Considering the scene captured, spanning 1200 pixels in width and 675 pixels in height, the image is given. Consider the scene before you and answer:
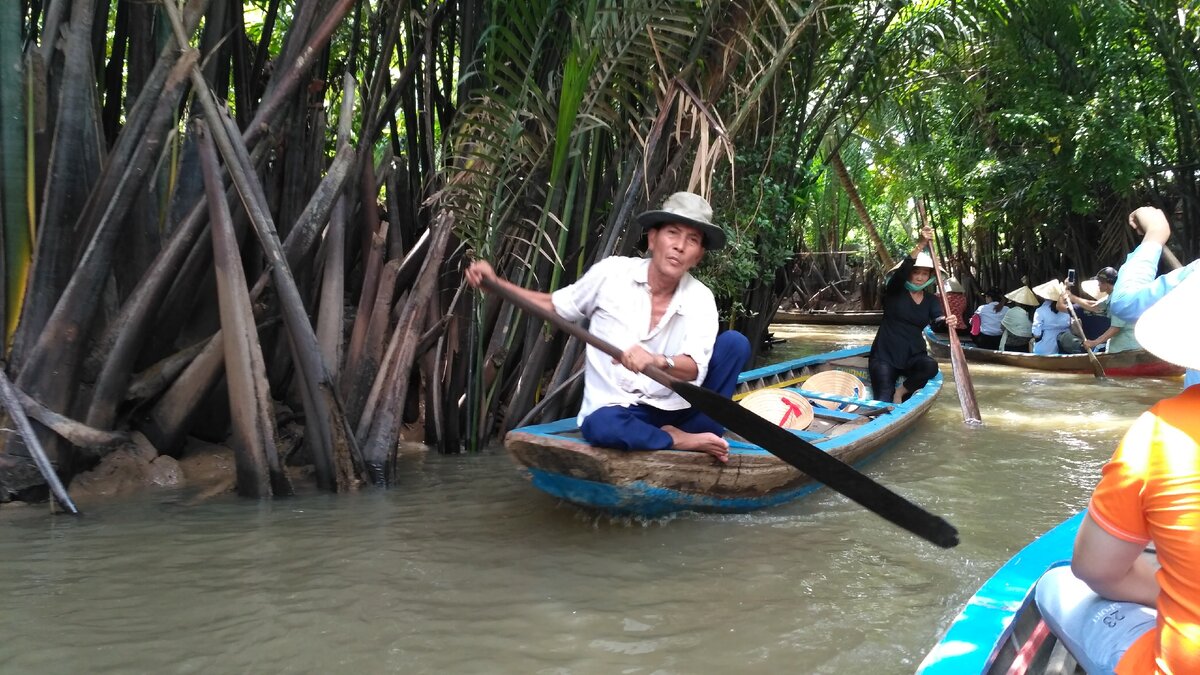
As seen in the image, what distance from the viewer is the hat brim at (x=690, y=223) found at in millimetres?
3416

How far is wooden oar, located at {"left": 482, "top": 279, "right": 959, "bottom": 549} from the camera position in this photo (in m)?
2.38

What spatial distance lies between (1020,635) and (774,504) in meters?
2.22

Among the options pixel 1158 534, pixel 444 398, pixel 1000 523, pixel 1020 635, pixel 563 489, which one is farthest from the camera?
pixel 444 398

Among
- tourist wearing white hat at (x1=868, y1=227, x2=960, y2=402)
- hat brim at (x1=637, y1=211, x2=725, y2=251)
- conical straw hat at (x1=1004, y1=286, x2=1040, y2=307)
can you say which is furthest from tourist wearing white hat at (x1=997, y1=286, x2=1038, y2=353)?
hat brim at (x1=637, y1=211, x2=725, y2=251)

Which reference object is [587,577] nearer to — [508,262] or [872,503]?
[872,503]

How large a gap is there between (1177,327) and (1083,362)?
9.68m

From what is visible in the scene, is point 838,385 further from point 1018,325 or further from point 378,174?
point 1018,325

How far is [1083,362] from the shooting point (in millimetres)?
9938

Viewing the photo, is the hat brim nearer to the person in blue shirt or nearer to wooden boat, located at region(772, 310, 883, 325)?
the person in blue shirt

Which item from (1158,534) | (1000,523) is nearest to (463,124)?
(1000,523)

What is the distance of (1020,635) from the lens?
2029 millimetres

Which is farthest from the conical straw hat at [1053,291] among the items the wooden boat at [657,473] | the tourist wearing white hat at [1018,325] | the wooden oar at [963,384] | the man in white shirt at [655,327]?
the man in white shirt at [655,327]

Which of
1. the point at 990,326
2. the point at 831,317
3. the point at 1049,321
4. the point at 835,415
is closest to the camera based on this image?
the point at 835,415

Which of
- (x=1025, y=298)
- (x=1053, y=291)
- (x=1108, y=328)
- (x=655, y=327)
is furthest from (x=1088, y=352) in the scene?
(x=655, y=327)
